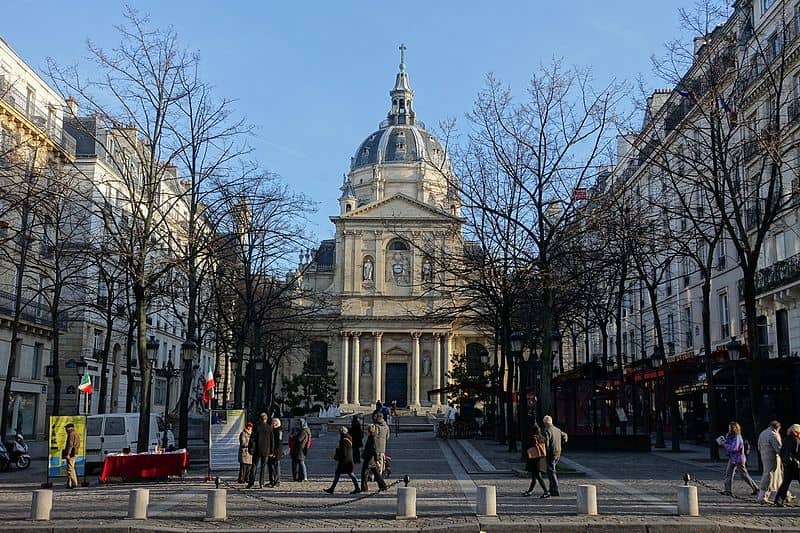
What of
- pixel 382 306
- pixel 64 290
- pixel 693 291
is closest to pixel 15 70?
pixel 64 290

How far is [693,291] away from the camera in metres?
41.7

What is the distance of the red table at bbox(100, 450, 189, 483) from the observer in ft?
65.9

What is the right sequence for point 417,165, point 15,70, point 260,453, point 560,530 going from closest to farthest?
point 560,530 → point 260,453 → point 15,70 → point 417,165

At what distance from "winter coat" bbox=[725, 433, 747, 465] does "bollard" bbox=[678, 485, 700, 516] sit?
373cm

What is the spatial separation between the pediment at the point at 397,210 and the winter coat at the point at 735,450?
66.2m

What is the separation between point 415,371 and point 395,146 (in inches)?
1230

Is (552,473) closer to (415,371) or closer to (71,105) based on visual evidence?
(71,105)

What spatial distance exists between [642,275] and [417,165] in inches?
2835

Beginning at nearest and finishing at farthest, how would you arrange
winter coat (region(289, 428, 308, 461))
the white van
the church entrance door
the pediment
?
1. winter coat (region(289, 428, 308, 461))
2. the white van
3. the pediment
4. the church entrance door

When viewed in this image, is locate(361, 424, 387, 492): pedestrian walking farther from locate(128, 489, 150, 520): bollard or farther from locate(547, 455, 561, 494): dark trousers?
locate(128, 489, 150, 520): bollard

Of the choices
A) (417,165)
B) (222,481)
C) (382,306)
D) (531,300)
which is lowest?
(222,481)

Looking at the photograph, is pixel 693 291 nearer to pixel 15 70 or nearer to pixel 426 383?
pixel 15 70

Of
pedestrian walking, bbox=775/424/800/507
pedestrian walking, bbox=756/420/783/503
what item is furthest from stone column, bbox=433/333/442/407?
pedestrian walking, bbox=775/424/800/507

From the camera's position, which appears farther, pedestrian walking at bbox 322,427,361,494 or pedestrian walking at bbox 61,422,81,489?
pedestrian walking at bbox 61,422,81,489
